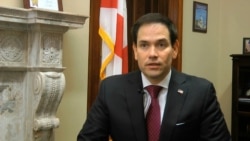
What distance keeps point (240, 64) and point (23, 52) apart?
2.23m

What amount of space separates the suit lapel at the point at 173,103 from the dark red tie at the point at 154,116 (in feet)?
0.09

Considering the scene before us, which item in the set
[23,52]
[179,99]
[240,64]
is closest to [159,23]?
[179,99]

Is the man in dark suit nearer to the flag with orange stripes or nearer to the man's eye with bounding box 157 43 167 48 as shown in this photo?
the man's eye with bounding box 157 43 167 48

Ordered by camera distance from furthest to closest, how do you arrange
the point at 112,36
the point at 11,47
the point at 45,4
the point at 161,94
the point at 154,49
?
the point at 112,36 < the point at 45,4 < the point at 11,47 < the point at 161,94 < the point at 154,49

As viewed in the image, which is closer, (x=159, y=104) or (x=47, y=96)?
(x=159, y=104)

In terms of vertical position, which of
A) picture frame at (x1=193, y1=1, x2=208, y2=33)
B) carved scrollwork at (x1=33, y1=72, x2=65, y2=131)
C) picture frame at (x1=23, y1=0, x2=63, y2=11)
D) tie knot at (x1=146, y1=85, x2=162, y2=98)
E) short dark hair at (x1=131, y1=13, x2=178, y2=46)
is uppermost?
picture frame at (x1=193, y1=1, x2=208, y2=33)

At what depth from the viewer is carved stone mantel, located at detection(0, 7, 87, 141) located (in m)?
2.40

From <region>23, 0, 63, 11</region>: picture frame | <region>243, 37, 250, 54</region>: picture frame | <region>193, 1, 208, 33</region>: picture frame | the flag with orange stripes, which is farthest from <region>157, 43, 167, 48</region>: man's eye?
<region>243, 37, 250, 54</region>: picture frame

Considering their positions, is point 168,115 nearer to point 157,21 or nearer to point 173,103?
point 173,103

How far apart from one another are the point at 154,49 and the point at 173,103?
0.25 metres

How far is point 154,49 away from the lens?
1.55m

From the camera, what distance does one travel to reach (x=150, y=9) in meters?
4.05

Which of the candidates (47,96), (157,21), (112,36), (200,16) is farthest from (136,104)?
(200,16)

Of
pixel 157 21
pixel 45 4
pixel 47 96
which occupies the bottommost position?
pixel 47 96
